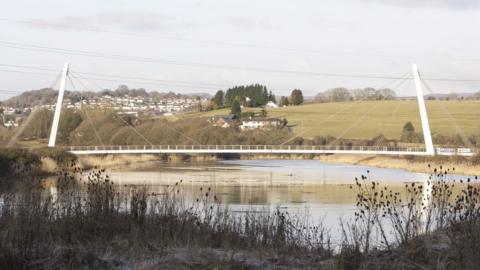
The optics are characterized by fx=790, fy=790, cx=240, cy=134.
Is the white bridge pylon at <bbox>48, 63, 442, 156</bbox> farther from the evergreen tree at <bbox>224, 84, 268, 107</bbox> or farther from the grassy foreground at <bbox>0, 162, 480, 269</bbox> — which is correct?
the evergreen tree at <bbox>224, 84, 268, 107</bbox>

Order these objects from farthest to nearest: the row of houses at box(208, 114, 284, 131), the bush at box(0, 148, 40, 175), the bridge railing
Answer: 1. the row of houses at box(208, 114, 284, 131)
2. the bridge railing
3. the bush at box(0, 148, 40, 175)

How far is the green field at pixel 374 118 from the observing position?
104250 millimetres

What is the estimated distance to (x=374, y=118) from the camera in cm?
11556

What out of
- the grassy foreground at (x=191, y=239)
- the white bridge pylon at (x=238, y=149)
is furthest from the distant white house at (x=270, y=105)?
the grassy foreground at (x=191, y=239)

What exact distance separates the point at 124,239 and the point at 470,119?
10192cm

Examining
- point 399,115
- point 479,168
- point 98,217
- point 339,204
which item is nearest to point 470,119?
point 399,115

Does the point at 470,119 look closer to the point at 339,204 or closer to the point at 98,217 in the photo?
the point at 339,204

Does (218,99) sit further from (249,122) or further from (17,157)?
(17,157)

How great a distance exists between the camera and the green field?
342ft

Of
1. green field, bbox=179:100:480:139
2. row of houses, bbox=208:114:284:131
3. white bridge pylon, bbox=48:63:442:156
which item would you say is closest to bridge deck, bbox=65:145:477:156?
white bridge pylon, bbox=48:63:442:156

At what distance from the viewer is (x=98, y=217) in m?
13.5

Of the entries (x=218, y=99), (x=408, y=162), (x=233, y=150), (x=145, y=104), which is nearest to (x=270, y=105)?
(x=218, y=99)

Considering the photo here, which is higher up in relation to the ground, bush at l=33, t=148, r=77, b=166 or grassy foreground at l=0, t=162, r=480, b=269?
bush at l=33, t=148, r=77, b=166

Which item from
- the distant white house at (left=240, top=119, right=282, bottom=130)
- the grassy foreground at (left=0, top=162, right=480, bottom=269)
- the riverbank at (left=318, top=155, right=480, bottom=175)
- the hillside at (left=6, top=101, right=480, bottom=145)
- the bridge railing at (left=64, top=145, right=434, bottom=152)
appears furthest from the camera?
the distant white house at (left=240, top=119, right=282, bottom=130)
